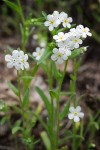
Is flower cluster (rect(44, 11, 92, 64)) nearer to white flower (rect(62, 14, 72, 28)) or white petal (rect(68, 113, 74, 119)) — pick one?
white flower (rect(62, 14, 72, 28))

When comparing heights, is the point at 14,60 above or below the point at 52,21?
below

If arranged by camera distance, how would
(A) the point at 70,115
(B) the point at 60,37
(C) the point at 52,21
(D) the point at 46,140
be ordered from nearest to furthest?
(B) the point at 60,37 < (C) the point at 52,21 < (A) the point at 70,115 < (D) the point at 46,140

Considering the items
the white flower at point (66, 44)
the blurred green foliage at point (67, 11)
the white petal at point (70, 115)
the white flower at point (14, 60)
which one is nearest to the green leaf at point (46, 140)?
the white petal at point (70, 115)

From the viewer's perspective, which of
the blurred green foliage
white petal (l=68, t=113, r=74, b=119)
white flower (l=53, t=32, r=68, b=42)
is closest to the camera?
white flower (l=53, t=32, r=68, b=42)

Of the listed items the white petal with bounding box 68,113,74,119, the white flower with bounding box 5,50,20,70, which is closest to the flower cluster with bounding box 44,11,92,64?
the white flower with bounding box 5,50,20,70

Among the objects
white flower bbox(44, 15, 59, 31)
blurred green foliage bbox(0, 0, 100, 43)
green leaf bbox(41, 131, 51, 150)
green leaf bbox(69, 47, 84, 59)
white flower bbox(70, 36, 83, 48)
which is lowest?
green leaf bbox(41, 131, 51, 150)

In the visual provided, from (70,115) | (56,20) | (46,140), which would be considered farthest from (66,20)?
(46,140)

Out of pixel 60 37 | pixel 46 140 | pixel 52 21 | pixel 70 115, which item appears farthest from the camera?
pixel 46 140

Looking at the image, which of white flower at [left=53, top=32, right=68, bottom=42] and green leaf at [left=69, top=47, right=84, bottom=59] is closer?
white flower at [left=53, top=32, right=68, bottom=42]

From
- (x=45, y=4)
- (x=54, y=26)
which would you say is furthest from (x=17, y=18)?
(x=54, y=26)

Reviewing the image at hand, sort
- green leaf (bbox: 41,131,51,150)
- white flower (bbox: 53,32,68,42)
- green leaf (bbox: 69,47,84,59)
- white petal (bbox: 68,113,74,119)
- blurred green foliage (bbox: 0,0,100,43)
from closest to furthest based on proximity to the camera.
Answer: white flower (bbox: 53,32,68,42) < green leaf (bbox: 69,47,84,59) < white petal (bbox: 68,113,74,119) < green leaf (bbox: 41,131,51,150) < blurred green foliage (bbox: 0,0,100,43)

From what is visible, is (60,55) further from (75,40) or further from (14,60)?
(14,60)

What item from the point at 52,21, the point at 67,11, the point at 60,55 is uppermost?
the point at 67,11
